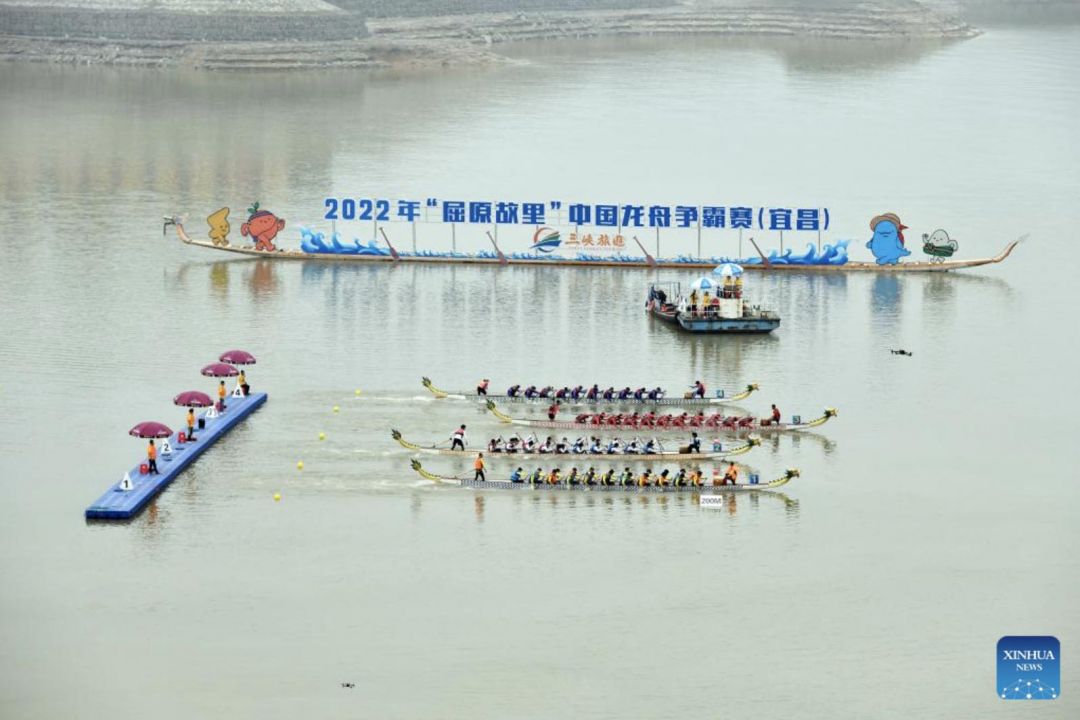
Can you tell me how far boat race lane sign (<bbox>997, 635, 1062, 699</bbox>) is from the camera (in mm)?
43156

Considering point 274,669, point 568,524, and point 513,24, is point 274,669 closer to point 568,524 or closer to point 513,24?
point 568,524

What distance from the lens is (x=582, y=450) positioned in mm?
60719

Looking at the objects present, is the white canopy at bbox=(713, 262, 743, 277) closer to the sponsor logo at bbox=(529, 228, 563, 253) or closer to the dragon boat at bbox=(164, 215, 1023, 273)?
the dragon boat at bbox=(164, 215, 1023, 273)

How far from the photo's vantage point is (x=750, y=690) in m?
46.1

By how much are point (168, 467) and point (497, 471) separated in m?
8.96

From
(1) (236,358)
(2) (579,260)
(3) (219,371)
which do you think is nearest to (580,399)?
(1) (236,358)

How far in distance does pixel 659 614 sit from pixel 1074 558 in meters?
11.7

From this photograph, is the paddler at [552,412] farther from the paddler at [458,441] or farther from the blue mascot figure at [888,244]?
the blue mascot figure at [888,244]

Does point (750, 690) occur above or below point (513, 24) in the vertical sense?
below

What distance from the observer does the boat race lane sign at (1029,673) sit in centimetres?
4316

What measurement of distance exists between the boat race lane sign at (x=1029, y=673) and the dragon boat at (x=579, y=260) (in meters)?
45.1

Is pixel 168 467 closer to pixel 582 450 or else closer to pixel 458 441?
pixel 458 441

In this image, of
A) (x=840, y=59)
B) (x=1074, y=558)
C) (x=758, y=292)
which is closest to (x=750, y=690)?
(x=1074, y=558)

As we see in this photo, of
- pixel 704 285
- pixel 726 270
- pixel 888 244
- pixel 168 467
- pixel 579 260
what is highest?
pixel 888 244
